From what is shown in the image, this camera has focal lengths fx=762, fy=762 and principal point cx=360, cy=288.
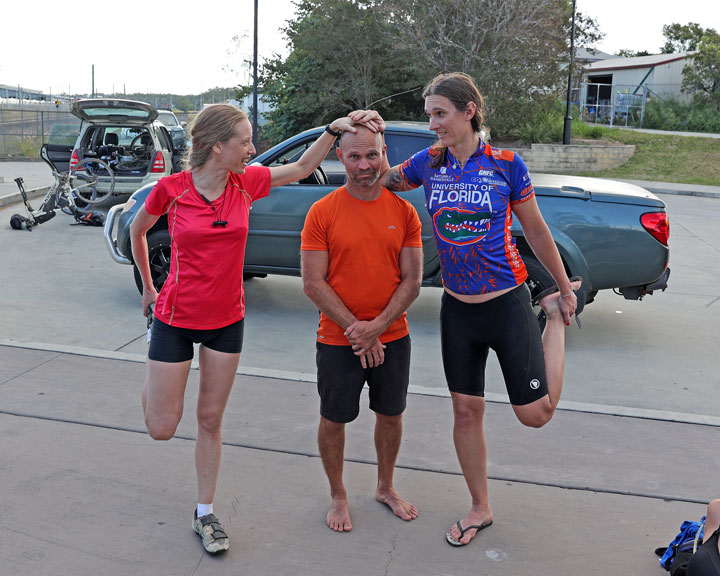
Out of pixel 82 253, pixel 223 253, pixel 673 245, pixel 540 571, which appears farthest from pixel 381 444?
pixel 673 245

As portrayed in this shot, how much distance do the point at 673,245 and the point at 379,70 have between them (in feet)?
58.9

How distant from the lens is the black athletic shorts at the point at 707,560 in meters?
2.26

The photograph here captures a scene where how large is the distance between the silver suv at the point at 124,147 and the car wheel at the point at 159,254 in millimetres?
5895

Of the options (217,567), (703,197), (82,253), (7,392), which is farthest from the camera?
(703,197)

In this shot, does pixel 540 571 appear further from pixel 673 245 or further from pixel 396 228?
pixel 673 245

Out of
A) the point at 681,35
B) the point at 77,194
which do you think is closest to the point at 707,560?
the point at 77,194

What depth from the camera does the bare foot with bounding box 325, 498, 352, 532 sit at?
11.3 feet

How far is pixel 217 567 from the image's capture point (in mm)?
3156

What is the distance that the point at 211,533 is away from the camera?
3.28m

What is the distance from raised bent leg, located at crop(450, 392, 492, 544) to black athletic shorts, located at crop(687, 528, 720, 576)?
3.78 feet

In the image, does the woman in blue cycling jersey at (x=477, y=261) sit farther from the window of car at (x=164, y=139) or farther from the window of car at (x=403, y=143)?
the window of car at (x=164, y=139)

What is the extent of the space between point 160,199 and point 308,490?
162 cm

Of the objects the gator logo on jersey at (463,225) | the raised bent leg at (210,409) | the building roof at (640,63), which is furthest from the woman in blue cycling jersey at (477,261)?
the building roof at (640,63)

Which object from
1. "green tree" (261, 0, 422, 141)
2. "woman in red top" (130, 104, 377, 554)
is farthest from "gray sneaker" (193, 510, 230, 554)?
"green tree" (261, 0, 422, 141)
